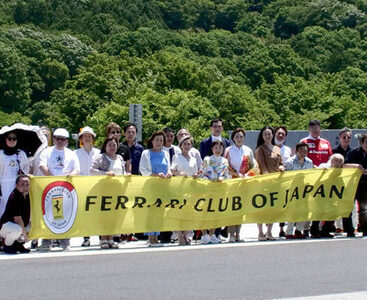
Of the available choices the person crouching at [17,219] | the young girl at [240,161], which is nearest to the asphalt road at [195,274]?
the person crouching at [17,219]

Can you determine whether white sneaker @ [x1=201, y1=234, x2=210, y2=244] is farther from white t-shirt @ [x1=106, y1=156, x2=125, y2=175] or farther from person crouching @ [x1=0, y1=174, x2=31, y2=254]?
person crouching @ [x1=0, y1=174, x2=31, y2=254]

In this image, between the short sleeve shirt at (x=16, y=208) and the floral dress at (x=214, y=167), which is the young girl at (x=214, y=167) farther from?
the short sleeve shirt at (x=16, y=208)

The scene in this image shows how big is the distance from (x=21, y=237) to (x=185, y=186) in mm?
2728

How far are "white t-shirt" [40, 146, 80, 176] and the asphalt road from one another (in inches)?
69.2

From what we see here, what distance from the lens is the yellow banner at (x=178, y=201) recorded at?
1369 cm

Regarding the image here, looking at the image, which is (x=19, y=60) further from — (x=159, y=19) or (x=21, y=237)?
(x=21, y=237)

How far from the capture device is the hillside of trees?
72.2 metres

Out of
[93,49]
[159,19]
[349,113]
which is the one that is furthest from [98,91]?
[159,19]

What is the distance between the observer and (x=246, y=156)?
15281mm

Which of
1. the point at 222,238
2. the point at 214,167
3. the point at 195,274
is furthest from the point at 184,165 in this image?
the point at 195,274

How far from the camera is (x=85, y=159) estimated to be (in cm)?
1469

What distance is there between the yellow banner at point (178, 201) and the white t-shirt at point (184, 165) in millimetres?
266

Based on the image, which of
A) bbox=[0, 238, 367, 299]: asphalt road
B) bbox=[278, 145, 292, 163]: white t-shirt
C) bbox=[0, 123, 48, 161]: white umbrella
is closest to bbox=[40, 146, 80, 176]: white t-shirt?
bbox=[0, 123, 48, 161]: white umbrella

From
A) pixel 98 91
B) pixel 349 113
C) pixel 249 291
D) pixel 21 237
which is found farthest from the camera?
pixel 98 91
